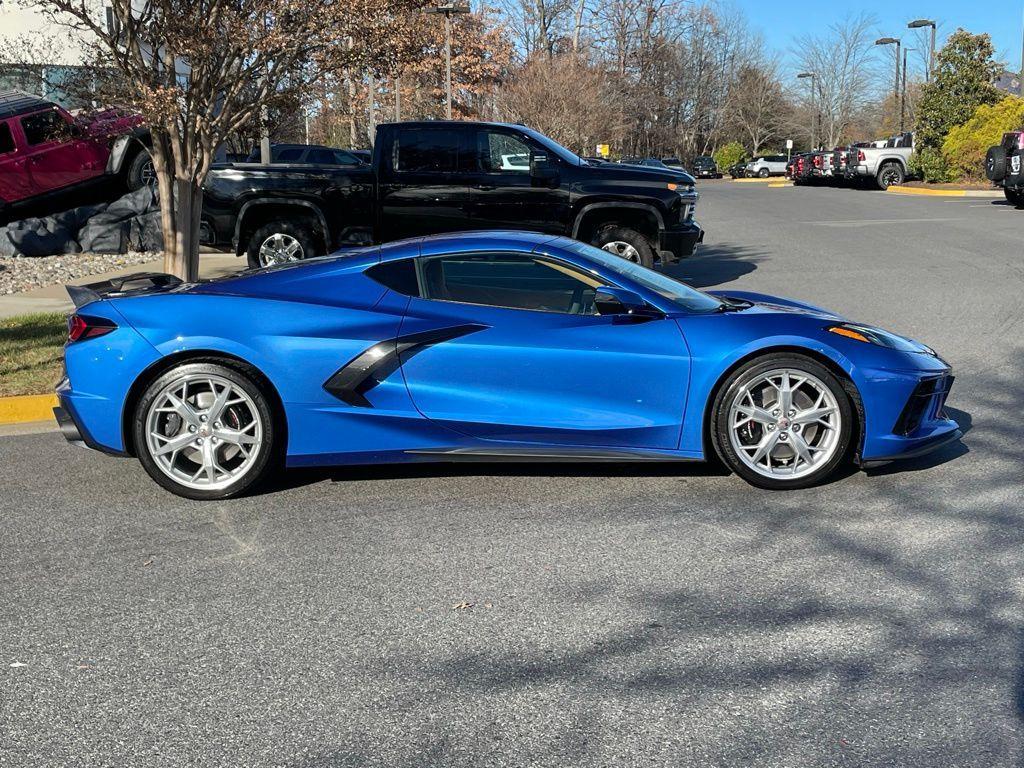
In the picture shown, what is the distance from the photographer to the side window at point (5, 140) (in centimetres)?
1822

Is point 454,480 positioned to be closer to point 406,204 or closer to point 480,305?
point 480,305

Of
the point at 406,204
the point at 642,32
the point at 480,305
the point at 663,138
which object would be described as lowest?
the point at 480,305

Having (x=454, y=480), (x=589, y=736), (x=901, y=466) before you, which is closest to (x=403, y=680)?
(x=589, y=736)

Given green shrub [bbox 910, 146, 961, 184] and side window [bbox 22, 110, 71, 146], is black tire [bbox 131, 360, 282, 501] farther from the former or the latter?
green shrub [bbox 910, 146, 961, 184]

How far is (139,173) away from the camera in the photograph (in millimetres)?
19562

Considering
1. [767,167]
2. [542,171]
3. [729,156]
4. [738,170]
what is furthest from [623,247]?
[729,156]

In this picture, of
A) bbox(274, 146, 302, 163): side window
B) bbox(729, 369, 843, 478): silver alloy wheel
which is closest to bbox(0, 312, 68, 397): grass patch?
bbox(729, 369, 843, 478): silver alloy wheel

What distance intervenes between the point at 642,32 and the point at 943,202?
51.2 meters

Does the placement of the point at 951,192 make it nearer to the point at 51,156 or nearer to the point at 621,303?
the point at 51,156

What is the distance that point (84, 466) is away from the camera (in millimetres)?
6285

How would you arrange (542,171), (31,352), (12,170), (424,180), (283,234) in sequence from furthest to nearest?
(12,170)
(283,234)
(424,180)
(542,171)
(31,352)

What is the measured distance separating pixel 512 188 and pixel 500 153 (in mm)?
470

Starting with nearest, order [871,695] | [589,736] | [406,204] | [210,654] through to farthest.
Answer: [589,736], [871,695], [210,654], [406,204]

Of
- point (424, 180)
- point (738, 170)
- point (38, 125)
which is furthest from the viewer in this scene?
point (738, 170)
